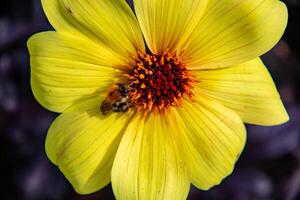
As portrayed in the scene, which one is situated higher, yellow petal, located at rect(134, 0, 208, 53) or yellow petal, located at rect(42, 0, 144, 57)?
yellow petal, located at rect(42, 0, 144, 57)

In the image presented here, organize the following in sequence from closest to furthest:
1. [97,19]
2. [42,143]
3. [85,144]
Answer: [97,19]
[85,144]
[42,143]

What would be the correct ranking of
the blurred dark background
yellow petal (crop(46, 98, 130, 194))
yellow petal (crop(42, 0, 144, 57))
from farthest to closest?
1. the blurred dark background
2. yellow petal (crop(46, 98, 130, 194))
3. yellow petal (crop(42, 0, 144, 57))

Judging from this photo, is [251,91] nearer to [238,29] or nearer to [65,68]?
[238,29]

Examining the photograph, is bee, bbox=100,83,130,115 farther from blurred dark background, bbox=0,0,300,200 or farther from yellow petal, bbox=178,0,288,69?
blurred dark background, bbox=0,0,300,200

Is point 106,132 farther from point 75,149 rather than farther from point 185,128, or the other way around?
point 185,128

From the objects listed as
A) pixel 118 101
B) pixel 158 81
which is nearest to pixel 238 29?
pixel 158 81

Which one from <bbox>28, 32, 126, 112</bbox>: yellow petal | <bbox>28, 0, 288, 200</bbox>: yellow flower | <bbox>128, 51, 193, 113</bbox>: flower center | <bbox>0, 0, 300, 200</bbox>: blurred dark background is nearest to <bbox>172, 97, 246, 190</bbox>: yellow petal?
<bbox>28, 0, 288, 200</bbox>: yellow flower
